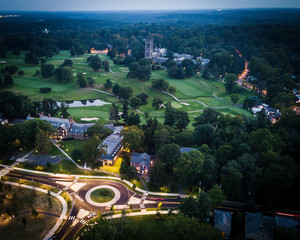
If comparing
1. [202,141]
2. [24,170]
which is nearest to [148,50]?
[202,141]

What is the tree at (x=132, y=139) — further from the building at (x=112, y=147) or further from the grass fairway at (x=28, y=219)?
the grass fairway at (x=28, y=219)

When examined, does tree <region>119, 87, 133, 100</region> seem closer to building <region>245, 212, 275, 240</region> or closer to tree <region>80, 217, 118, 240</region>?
tree <region>80, 217, 118, 240</region>

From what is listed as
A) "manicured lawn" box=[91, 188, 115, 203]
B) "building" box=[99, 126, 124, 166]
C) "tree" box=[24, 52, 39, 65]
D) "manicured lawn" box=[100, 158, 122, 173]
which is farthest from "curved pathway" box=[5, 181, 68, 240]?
"tree" box=[24, 52, 39, 65]

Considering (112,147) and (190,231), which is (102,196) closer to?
(112,147)

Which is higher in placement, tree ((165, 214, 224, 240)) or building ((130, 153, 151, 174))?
tree ((165, 214, 224, 240))

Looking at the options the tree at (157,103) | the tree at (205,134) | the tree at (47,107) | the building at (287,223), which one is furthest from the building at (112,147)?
the building at (287,223)

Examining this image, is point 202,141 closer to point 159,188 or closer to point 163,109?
point 159,188
